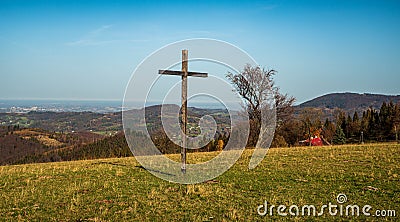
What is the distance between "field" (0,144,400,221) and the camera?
344 inches

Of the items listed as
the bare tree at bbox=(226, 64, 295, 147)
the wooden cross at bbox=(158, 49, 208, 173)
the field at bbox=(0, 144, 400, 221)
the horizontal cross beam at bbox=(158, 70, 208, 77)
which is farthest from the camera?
the bare tree at bbox=(226, 64, 295, 147)

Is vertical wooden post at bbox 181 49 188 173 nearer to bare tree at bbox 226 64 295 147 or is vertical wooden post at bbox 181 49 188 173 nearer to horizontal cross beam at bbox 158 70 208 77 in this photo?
horizontal cross beam at bbox 158 70 208 77

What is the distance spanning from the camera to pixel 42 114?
152125 millimetres

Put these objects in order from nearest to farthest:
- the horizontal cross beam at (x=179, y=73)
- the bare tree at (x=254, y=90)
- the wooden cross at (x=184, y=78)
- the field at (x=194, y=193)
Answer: the field at (x=194, y=193), the horizontal cross beam at (x=179, y=73), the wooden cross at (x=184, y=78), the bare tree at (x=254, y=90)

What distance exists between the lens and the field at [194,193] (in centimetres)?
875

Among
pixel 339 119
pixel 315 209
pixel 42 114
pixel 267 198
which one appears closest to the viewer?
pixel 315 209

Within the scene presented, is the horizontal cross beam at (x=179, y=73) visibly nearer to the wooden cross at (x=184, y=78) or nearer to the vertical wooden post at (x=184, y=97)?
the wooden cross at (x=184, y=78)

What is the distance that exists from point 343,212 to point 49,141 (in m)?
117

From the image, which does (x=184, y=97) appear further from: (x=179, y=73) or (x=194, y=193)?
(x=194, y=193)

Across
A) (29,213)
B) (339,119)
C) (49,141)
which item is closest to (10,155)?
(49,141)

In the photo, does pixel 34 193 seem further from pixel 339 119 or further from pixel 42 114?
pixel 42 114

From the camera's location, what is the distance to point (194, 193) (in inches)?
428

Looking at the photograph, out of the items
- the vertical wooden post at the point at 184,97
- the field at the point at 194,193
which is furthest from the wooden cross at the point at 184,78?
the field at the point at 194,193

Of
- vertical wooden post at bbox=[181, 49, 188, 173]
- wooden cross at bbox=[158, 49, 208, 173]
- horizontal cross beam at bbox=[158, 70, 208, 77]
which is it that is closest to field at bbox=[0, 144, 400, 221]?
vertical wooden post at bbox=[181, 49, 188, 173]
